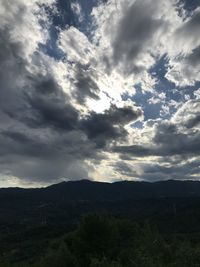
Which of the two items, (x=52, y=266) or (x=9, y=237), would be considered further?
(x=9, y=237)

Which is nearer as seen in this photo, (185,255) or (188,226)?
(185,255)

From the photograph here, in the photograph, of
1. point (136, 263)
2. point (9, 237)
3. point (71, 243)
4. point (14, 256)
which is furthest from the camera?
point (9, 237)

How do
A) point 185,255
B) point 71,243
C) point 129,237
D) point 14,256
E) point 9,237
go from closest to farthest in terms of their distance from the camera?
point 185,255
point 71,243
point 129,237
point 14,256
point 9,237

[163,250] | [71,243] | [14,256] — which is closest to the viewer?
[163,250]

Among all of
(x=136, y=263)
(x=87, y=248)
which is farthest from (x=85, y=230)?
(x=136, y=263)

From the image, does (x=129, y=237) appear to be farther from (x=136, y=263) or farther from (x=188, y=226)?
(x=188, y=226)

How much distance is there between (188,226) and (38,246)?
3659 inches

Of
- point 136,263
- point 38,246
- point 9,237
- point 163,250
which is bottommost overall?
point 136,263

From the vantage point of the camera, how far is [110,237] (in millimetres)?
59281

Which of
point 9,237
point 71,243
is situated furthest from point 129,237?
point 9,237

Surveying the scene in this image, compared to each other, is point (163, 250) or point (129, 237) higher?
point (129, 237)

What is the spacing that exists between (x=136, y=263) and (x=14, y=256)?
112 meters

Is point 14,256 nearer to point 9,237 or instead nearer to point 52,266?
point 9,237

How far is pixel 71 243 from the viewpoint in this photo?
202 feet
